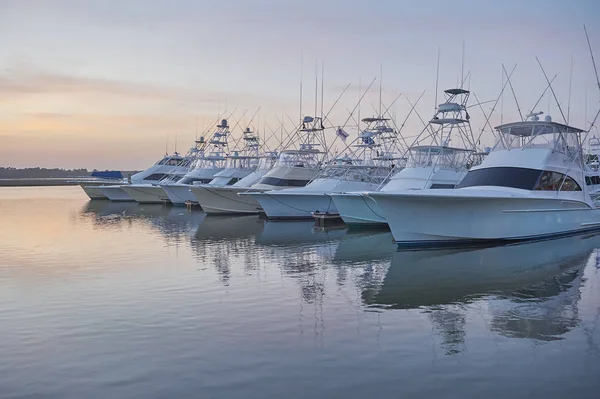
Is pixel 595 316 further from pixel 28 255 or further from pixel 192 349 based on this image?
pixel 28 255

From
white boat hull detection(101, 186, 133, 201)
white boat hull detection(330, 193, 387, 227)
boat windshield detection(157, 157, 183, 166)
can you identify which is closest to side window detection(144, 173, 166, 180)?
boat windshield detection(157, 157, 183, 166)

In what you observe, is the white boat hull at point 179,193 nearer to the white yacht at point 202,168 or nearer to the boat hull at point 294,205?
the white yacht at point 202,168

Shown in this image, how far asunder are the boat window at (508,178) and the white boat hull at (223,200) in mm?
19210

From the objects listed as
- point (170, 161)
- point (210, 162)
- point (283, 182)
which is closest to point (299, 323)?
point (283, 182)

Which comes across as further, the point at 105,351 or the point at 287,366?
the point at 105,351

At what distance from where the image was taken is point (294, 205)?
32000 mm

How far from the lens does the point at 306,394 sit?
6.66m

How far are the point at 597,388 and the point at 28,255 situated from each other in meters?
16.9

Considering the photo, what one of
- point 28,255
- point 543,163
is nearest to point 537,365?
point 543,163

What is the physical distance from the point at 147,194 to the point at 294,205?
2209 cm

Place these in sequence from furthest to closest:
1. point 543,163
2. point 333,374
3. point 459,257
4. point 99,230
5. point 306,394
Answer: point 99,230 → point 543,163 → point 459,257 → point 333,374 → point 306,394

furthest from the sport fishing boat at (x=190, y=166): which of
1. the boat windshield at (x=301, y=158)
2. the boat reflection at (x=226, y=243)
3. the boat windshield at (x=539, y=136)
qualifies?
the boat windshield at (x=539, y=136)

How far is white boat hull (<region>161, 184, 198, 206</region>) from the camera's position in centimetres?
4556

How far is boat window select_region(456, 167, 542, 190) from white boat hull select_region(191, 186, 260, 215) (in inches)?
756
